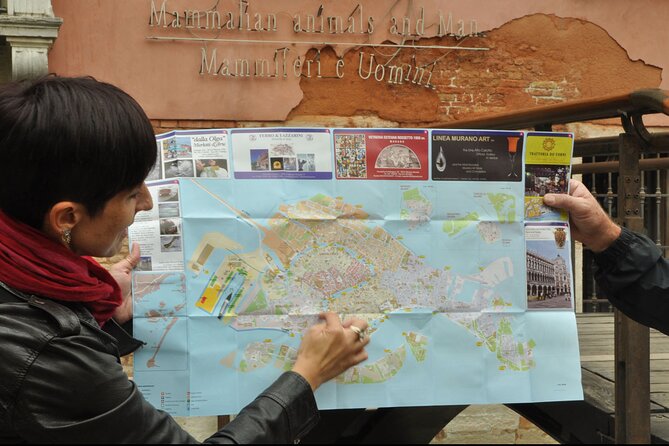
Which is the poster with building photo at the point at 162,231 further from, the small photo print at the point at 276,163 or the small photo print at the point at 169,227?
the small photo print at the point at 276,163

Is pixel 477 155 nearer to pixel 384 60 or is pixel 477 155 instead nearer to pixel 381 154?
pixel 381 154

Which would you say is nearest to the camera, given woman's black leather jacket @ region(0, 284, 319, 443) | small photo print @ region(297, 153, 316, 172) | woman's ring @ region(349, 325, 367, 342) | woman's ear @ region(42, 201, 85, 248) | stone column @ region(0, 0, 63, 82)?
woman's black leather jacket @ region(0, 284, 319, 443)

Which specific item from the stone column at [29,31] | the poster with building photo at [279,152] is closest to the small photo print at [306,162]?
the poster with building photo at [279,152]

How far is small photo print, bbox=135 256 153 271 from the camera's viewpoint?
5.48 ft

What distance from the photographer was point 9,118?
1.12 meters

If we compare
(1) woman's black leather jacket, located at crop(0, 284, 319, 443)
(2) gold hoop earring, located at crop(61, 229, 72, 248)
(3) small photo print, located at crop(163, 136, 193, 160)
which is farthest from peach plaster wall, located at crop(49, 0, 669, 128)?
(1) woman's black leather jacket, located at crop(0, 284, 319, 443)

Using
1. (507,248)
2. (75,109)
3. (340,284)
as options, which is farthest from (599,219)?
(75,109)

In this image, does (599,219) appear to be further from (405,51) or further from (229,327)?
(405,51)

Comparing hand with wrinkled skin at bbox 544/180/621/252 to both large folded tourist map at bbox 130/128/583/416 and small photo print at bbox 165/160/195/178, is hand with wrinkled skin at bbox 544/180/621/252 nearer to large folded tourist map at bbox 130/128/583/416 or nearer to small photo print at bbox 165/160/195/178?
large folded tourist map at bbox 130/128/583/416

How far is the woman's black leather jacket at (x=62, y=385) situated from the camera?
108cm

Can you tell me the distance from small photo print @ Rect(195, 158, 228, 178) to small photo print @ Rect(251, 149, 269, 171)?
0.22 ft

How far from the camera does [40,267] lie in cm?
117

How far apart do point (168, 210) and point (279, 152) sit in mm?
305

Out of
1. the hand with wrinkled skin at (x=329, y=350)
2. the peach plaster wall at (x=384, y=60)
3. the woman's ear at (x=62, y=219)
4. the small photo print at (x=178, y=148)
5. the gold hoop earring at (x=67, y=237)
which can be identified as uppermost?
the peach plaster wall at (x=384, y=60)
